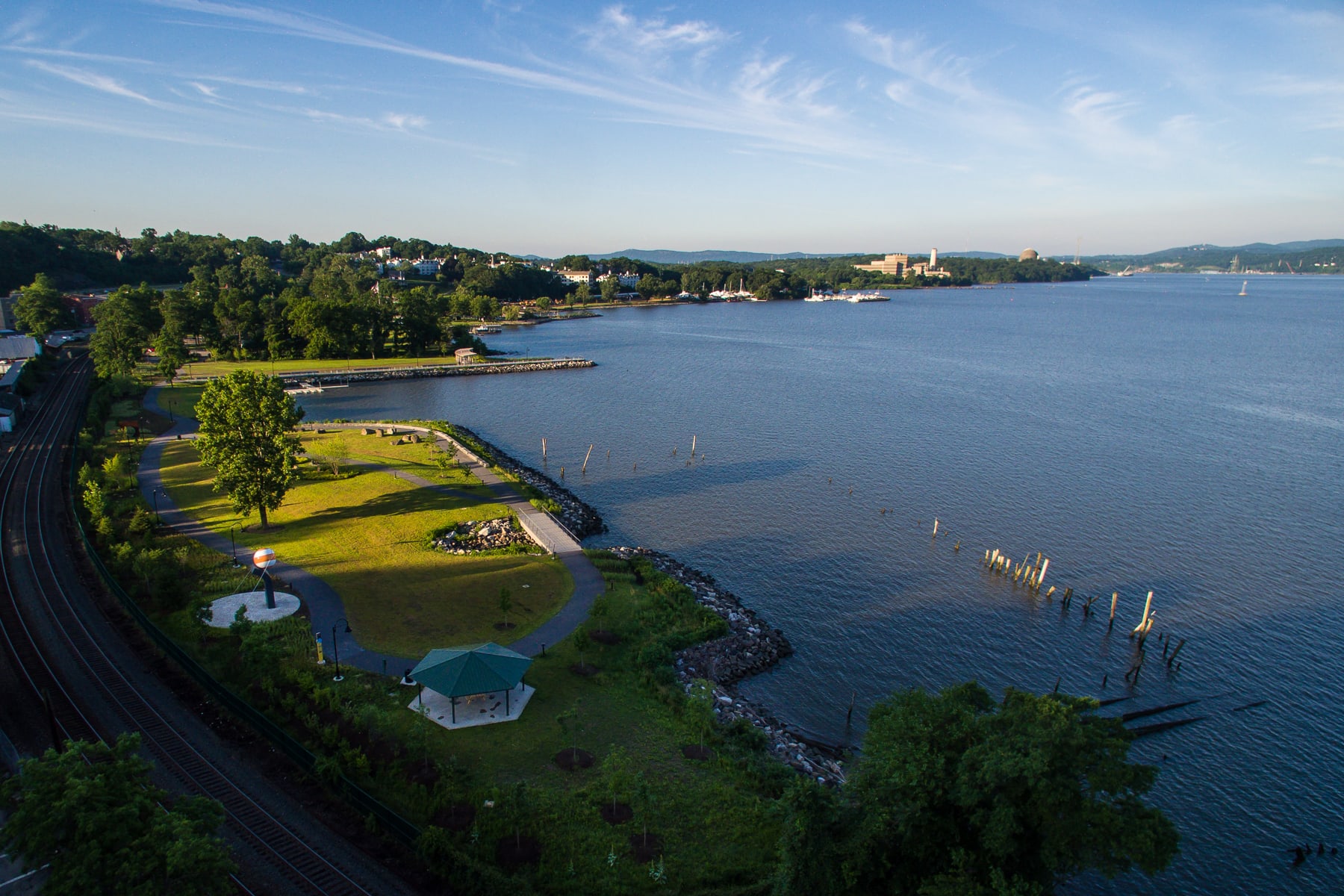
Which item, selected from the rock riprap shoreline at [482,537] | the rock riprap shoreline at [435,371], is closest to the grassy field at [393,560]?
the rock riprap shoreline at [482,537]

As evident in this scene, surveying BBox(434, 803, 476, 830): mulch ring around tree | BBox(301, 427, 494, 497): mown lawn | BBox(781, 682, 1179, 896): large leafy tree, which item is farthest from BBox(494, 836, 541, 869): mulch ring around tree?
BBox(301, 427, 494, 497): mown lawn

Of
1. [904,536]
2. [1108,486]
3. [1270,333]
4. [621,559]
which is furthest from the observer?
[1270,333]

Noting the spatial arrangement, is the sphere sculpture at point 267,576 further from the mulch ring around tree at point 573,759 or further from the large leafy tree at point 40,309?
the large leafy tree at point 40,309

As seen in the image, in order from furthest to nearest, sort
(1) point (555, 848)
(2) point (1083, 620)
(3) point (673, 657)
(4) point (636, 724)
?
(2) point (1083, 620), (3) point (673, 657), (4) point (636, 724), (1) point (555, 848)

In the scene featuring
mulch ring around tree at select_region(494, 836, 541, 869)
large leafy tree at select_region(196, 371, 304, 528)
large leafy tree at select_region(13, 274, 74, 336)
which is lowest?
mulch ring around tree at select_region(494, 836, 541, 869)

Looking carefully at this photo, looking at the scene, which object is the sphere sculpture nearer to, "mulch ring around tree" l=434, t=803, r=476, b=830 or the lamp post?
the lamp post

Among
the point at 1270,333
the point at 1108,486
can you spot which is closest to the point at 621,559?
the point at 1108,486

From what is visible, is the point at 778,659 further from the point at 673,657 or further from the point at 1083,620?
the point at 1083,620

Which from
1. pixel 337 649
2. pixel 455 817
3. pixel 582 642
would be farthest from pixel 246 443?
pixel 455 817
